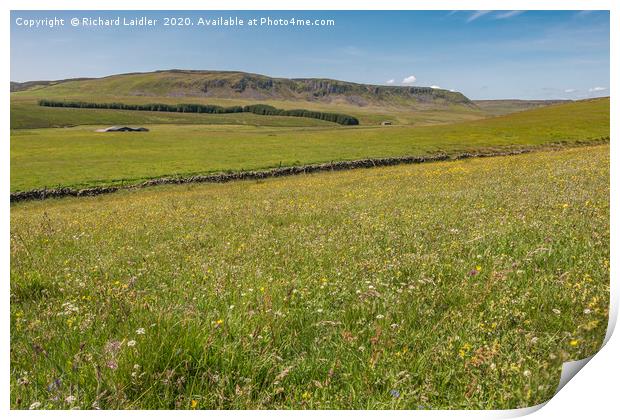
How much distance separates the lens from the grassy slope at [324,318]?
132 inches

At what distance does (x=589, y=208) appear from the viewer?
297 inches

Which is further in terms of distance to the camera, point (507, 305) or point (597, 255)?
point (597, 255)

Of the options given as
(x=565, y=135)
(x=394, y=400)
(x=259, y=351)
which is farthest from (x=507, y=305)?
(x=565, y=135)

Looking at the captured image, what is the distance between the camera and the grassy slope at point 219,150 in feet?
105

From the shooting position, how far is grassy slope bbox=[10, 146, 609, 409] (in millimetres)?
3344

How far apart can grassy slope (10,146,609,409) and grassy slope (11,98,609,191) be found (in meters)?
24.0

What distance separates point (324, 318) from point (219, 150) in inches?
2154

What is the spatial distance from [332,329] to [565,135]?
1664 inches

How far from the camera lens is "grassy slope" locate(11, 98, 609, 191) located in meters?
32.0

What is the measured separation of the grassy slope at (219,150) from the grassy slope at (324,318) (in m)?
24.0

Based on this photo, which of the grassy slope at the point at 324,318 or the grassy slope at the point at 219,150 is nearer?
the grassy slope at the point at 324,318

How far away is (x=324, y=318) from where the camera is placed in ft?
14.2

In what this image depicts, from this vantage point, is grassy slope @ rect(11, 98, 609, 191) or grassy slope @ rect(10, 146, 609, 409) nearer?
grassy slope @ rect(10, 146, 609, 409)
